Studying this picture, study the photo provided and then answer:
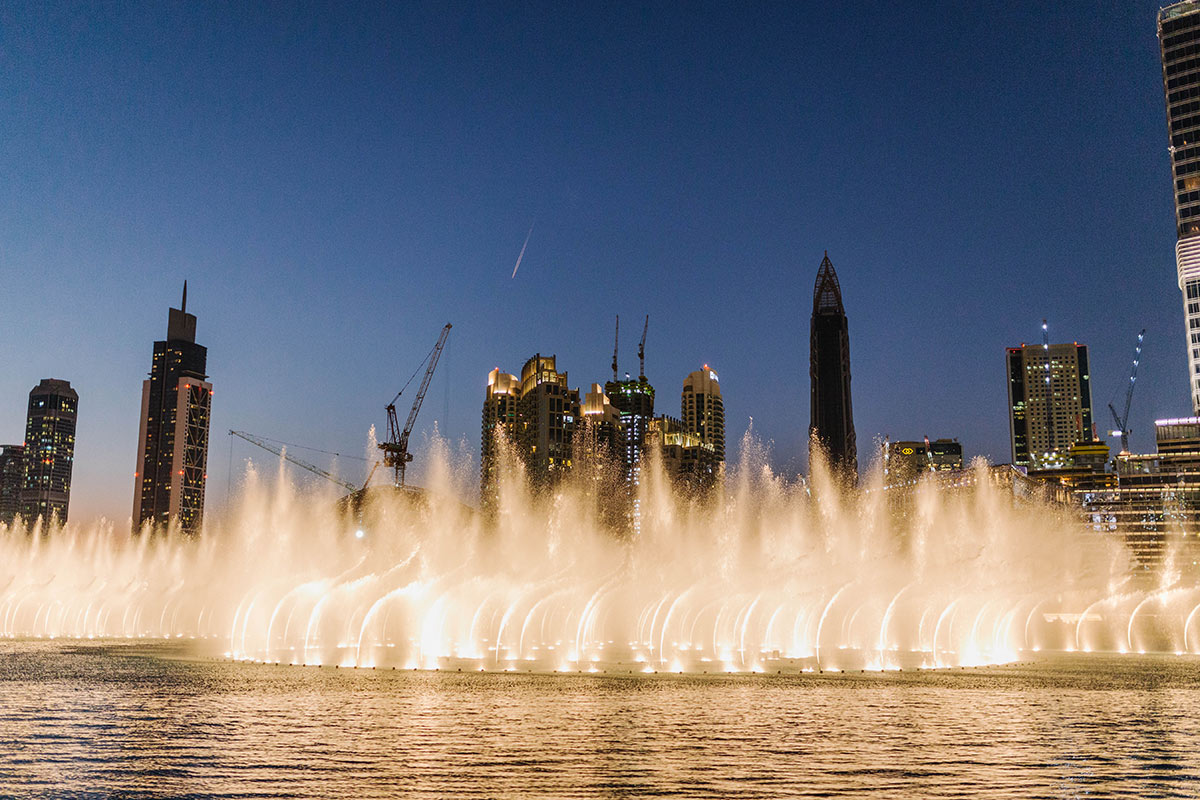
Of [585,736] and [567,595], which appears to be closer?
[585,736]

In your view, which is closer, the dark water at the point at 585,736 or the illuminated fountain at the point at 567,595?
the dark water at the point at 585,736

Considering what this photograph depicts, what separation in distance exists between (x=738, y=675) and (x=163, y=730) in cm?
2406

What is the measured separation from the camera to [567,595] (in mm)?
91562

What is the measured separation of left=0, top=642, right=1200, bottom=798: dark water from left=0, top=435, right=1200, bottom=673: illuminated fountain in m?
15.3

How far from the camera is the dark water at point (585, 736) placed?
1738 cm

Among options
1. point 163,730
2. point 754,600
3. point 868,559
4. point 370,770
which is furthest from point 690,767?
point 868,559

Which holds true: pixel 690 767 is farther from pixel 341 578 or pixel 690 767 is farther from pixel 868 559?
pixel 341 578

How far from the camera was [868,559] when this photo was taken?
8612cm

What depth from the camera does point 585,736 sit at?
23.0m

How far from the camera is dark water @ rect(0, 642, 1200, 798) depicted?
57.0 feet

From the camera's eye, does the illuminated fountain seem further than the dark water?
Yes

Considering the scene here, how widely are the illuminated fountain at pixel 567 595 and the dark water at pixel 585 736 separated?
50.3 ft

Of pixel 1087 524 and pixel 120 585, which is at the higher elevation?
pixel 1087 524

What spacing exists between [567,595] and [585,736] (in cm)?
6941
